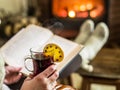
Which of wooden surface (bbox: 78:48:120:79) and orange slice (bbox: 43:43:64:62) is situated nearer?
orange slice (bbox: 43:43:64:62)

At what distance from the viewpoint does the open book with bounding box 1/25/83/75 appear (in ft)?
4.14

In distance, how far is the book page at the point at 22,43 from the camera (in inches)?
51.0

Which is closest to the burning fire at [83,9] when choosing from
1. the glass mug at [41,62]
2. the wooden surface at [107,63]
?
the wooden surface at [107,63]

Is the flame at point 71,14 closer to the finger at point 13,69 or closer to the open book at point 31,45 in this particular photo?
the open book at point 31,45

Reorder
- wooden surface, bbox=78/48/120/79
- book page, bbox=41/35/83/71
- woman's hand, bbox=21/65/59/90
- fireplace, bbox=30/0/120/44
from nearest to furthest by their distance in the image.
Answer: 1. woman's hand, bbox=21/65/59/90
2. book page, bbox=41/35/83/71
3. wooden surface, bbox=78/48/120/79
4. fireplace, bbox=30/0/120/44

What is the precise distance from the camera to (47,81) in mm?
947

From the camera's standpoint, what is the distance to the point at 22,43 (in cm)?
134

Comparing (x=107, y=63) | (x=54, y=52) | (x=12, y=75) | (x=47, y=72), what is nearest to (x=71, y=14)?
(x=107, y=63)

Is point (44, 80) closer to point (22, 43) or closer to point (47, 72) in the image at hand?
point (47, 72)

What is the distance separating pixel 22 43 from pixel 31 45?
0.05 meters

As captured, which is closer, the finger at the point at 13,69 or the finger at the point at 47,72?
the finger at the point at 47,72

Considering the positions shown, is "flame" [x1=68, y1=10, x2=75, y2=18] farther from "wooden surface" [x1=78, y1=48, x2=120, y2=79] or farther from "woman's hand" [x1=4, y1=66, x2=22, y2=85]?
"woman's hand" [x1=4, y1=66, x2=22, y2=85]

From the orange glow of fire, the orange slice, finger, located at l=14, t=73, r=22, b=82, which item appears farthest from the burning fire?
the orange slice

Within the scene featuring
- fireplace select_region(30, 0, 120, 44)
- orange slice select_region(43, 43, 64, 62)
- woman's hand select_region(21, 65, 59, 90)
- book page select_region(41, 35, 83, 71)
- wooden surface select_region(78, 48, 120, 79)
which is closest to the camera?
woman's hand select_region(21, 65, 59, 90)
